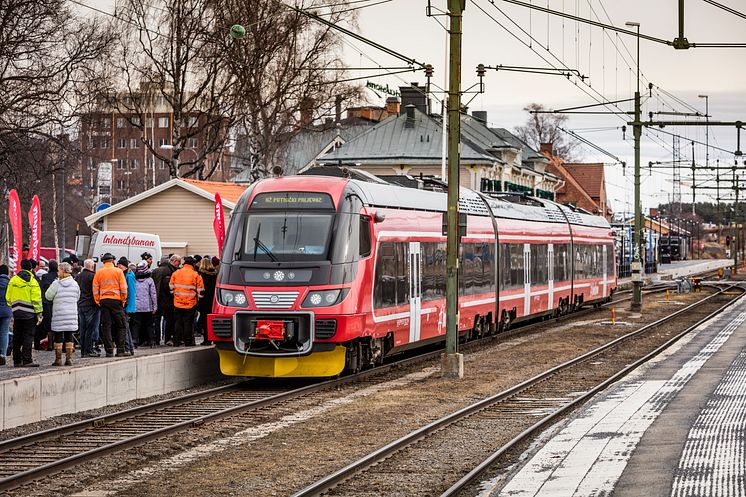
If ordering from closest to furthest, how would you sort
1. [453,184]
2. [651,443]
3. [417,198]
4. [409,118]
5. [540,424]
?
1. [651,443]
2. [540,424]
3. [453,184]
4. [417,198]
5. [409,118]

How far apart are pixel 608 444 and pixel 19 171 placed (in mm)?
21072

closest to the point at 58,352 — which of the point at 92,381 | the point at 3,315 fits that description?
the point at 3,315

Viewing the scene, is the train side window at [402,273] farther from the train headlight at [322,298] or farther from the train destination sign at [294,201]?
the train headlight at [322,298]

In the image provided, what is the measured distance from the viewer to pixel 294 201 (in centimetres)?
2020

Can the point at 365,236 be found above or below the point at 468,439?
above

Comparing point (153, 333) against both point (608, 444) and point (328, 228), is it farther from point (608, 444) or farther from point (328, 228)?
point (608, 444)

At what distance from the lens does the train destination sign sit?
66.0ft

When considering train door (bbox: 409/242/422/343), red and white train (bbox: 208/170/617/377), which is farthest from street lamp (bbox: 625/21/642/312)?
train door (bbox: 409/242/422/343)

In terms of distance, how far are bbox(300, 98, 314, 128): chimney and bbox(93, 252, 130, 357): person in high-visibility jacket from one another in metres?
27.0

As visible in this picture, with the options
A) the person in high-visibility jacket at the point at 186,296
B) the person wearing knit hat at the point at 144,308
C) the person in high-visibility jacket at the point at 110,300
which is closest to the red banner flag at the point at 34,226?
the person wearing knit hat at the point at 144,308

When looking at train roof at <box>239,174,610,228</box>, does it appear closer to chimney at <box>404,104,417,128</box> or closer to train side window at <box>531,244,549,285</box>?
train side window at <box>531,244,549,285</box>

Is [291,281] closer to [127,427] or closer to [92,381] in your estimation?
[92,381]

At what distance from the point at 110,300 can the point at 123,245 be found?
14.2m

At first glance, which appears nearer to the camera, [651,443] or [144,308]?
[651,443]
